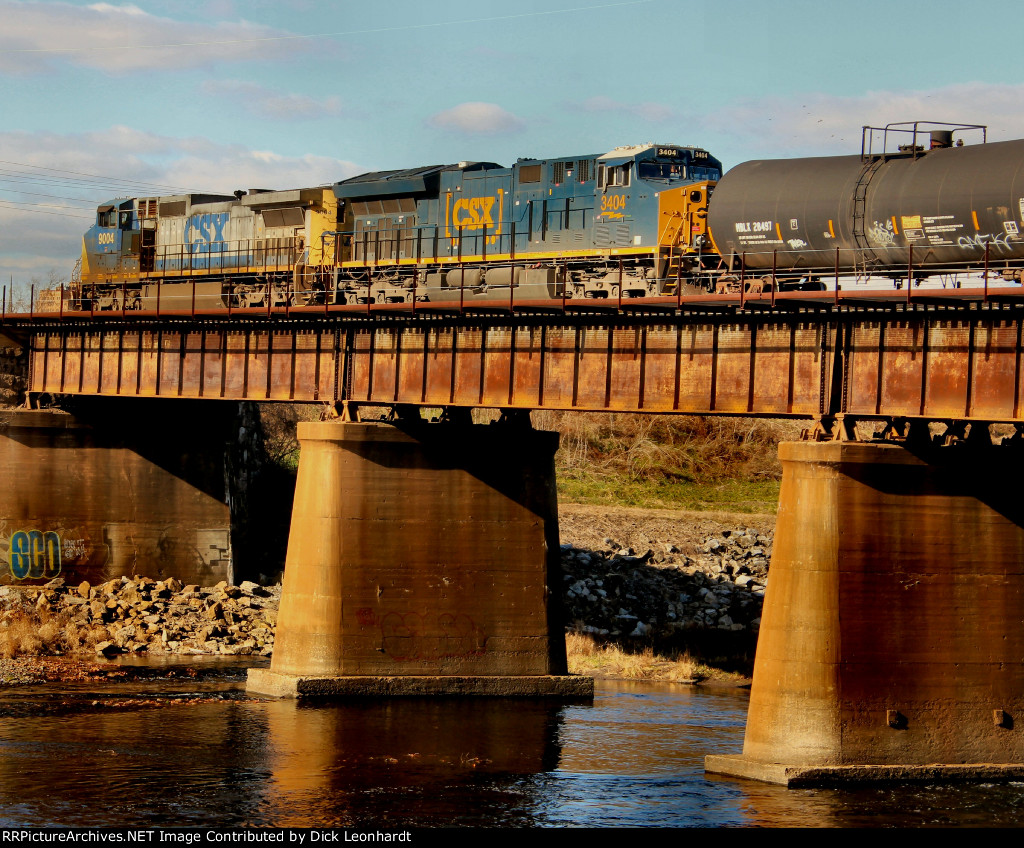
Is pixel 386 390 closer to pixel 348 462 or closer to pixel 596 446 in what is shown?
pixel 348 462

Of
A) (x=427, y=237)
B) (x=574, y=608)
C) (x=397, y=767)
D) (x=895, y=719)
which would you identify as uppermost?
(x=427, y=237)

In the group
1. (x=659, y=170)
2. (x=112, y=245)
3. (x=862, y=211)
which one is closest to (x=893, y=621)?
(x=862, y=211)

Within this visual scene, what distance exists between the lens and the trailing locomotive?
3425 centimetres

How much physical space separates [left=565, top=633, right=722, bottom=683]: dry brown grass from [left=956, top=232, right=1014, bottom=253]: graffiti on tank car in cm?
1555

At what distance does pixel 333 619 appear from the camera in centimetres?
3195

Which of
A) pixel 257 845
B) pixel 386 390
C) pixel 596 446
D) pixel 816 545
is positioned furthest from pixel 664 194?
pixel 596 446

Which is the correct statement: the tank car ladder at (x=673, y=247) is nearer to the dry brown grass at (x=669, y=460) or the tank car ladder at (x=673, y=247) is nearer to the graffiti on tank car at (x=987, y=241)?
the graffiti on tank car at (x=987, y=241)

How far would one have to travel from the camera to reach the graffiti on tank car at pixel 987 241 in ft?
81.9

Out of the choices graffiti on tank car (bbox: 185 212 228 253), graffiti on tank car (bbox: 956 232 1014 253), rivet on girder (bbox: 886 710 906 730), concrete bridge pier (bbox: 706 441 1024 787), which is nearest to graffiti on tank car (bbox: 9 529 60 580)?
graffiti on tank car (bbox: 185 212 228 253)

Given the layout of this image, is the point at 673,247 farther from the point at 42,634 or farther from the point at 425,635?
the point at 42,634

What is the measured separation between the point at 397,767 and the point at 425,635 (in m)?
7.51

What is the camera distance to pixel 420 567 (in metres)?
32.5

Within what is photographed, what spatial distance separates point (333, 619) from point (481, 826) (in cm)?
1164

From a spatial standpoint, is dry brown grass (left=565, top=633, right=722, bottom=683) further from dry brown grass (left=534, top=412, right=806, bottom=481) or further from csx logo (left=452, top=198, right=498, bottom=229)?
dry brown grass (left=534, top=412, right=806, bottom=481)
